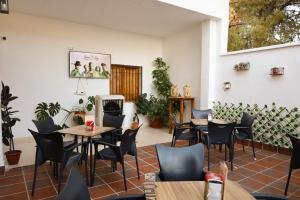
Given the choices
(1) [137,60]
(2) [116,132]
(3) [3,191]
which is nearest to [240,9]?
(1) [137,60]

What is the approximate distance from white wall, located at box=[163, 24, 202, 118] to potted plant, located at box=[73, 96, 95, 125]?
263 centimetres

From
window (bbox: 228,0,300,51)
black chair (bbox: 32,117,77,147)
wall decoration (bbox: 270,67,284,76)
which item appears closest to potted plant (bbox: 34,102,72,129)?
black chair (bbox: 32,117,77,147)

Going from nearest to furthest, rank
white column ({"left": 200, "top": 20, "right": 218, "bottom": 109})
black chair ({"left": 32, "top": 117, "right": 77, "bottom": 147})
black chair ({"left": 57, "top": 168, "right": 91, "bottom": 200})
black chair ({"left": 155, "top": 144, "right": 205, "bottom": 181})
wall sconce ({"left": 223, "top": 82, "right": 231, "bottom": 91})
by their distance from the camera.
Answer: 1. black chair ({"left": 57, "top": 168, "right": 91, "bottom": 200})
2. black chair ({"left": 155, "top": 144, "right": 205, "bottom": 181})
3. black chair ({"left": 32, "top": 117, "right": 77, "bottom": 147})
4. wall sconce ({"left": 223, "top": 82, "right": 231, "bottom": 91})
5. white column ({"left": 200, "top": 20, "right": 218, "bottom": 109})

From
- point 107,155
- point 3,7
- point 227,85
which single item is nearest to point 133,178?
point 107,155

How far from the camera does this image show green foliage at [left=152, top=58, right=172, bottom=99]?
6.90 metres

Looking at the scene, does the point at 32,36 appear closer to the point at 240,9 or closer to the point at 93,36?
the point at 93,36

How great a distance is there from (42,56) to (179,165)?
16.0 ft

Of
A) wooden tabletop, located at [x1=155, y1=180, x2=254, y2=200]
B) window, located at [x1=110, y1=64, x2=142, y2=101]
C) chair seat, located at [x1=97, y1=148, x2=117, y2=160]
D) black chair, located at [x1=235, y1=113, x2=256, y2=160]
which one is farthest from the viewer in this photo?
window, located at [x1=110, y1=64, x2=142, y2=101]

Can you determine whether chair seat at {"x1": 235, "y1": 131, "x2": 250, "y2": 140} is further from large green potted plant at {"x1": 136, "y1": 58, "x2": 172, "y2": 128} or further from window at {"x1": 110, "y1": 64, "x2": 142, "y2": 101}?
window at {"x1": 110, "y1": 64, "x2": 142, "y2": 101}

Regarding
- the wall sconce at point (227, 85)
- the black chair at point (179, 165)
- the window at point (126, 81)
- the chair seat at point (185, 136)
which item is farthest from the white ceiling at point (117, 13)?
the black chair at point (179, 165)

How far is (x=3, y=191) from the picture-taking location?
8.68 feet

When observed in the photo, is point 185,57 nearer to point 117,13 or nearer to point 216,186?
point 117,13

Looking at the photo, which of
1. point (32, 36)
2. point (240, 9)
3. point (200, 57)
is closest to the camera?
point (32, 36)

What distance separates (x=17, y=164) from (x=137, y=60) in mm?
4394
